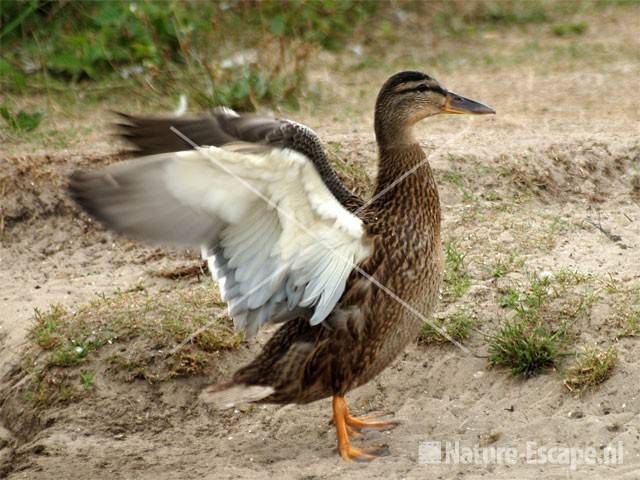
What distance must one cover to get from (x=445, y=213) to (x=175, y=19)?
10.4 ft

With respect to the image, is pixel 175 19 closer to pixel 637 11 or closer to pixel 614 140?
pixel 614 140

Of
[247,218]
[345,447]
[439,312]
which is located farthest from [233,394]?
[439,312]

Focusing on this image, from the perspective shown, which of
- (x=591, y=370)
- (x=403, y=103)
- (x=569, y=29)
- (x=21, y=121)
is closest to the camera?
(x=591, y=370)

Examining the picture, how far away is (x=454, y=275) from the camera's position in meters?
5.41

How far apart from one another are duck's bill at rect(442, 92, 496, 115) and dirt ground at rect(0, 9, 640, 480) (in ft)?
2.38

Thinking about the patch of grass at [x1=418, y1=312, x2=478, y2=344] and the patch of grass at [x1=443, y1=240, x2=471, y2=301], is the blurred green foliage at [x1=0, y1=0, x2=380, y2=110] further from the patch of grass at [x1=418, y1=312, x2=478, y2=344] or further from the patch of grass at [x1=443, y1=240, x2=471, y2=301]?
the patch of grass at [x1=418, y1=312, x2=478, y2=344]

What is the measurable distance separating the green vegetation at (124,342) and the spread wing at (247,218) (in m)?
0.83

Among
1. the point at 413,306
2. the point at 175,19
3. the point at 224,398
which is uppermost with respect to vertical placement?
the point at 175,19

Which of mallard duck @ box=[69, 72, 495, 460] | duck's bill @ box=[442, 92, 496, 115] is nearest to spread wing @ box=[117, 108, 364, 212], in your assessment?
mallard duck @ box=[69, 72, 495, 460]

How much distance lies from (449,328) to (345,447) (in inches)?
33.1

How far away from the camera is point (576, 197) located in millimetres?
6148

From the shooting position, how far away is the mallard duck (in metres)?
3.94

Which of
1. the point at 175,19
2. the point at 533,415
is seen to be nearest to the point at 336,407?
the point at 533,415

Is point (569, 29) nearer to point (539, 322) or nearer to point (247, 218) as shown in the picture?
point (539, 322)
